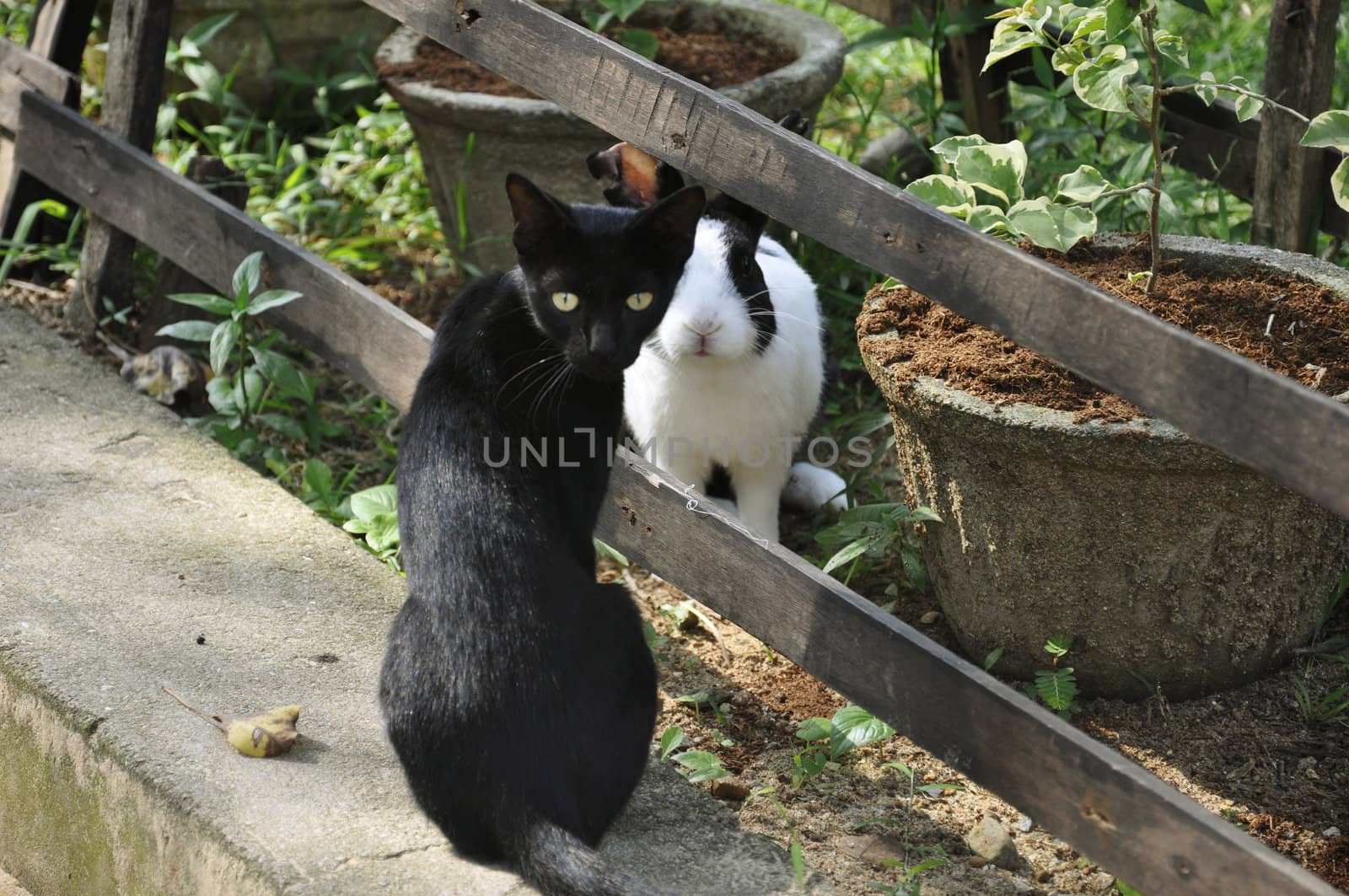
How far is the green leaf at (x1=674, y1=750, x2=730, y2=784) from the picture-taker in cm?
236

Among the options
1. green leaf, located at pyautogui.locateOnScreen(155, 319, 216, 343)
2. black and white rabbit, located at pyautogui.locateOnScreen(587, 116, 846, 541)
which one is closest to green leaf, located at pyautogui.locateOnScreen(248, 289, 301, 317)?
green leaf, located at pyautogui.locateOnScreen(155, 319, 216, 343)

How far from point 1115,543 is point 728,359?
0.89 metres

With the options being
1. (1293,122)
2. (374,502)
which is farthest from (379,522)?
(1293,122)

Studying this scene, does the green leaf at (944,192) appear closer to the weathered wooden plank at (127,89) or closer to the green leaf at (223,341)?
the green leaf at (223,341)

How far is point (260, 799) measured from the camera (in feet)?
6.86

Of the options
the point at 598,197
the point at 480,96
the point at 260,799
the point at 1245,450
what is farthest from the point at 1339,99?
the point at 260,799

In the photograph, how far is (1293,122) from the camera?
10.5 ft

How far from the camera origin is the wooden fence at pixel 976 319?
1.62 metres

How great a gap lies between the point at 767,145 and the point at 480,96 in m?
2.15

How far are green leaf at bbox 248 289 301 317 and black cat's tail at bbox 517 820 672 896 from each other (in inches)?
63.2

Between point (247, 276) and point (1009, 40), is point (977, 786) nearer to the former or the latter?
point (1009, 40)

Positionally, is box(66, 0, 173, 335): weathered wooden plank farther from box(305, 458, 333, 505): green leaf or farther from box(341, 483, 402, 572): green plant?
box(341, 483, 402, 572): green plant

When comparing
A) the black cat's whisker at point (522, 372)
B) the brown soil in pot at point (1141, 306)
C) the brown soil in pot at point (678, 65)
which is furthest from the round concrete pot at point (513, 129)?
the black cat's whisker at point (522, 372)

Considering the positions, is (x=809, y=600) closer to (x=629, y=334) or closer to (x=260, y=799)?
(x=629, y=334)
